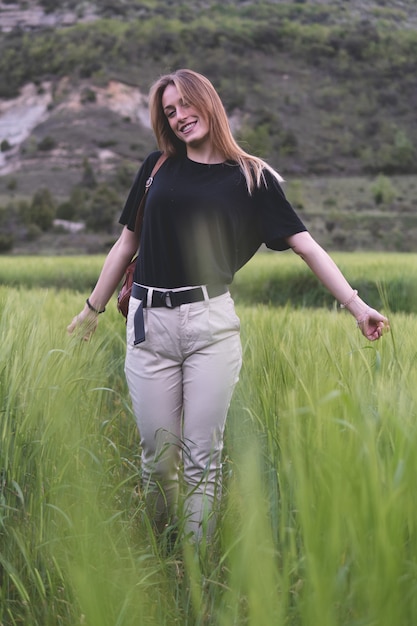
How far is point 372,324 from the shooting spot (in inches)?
79.6

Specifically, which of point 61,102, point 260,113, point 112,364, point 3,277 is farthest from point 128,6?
point 112,364

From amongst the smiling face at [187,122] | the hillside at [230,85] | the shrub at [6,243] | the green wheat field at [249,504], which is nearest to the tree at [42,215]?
the shrub at [6,243]

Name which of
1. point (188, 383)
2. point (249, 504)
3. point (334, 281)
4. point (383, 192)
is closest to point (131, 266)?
point (188, 383)

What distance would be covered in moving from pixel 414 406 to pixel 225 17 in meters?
75.4

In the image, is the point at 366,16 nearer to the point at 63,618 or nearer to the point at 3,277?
the point at 3,277

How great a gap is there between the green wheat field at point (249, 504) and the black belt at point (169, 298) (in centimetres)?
21

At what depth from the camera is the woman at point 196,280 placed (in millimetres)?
1991

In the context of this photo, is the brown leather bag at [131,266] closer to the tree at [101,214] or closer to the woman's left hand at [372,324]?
the woman's left hand at [372,324]

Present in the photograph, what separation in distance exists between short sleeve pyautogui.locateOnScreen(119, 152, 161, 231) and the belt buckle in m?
0.33

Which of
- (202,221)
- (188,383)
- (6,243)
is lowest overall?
(6,243)

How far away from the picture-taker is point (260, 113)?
5622 centimetres

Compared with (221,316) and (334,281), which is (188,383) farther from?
(334,281)

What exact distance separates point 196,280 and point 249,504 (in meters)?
1.08

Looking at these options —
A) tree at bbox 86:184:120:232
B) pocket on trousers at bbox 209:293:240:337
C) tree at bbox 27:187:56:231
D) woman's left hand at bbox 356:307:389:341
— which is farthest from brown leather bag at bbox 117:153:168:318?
tree at bbox 86:184:120:232
